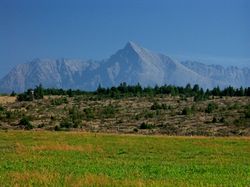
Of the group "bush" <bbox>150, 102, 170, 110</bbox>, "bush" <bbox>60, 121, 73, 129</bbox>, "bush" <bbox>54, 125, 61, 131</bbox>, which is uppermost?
"bush" <bbox>150, 102, 170, 110</bbox>

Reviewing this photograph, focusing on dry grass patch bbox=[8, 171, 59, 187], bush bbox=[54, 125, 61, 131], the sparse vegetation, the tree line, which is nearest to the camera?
dry grass patch bbox=[8, 171, 59, 187]

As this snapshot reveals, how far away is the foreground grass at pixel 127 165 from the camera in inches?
997

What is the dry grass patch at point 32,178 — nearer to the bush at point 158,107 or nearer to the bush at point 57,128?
the bush at point 57,128

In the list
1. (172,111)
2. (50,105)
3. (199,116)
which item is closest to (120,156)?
(199,116)

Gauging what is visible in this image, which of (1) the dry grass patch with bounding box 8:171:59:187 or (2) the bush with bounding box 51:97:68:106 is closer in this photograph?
(1) the dry grass patch with bounding box 8:171:59:187

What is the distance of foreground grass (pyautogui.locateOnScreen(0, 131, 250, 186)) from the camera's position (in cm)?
2533

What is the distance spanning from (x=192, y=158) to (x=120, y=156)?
480 centimetres

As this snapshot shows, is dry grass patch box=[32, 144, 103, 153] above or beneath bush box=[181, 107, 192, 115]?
beneath

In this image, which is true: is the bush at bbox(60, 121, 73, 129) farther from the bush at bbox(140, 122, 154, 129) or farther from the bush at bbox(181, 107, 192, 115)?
the bush at bbox(181, 107, 192, 115)

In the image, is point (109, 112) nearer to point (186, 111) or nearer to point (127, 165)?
point (186, 111)

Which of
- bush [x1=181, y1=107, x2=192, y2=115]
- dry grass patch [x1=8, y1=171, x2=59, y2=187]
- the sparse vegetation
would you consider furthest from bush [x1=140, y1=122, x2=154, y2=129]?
dry grass patch [x1=8, y1=171, x2=59, y2=187]

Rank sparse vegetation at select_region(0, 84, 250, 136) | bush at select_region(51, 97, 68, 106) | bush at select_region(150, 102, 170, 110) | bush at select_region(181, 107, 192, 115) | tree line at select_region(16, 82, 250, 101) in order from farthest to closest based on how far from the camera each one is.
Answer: tree line at select_region(16, 82, 250, 101) < bush at select_region(51, 97, 68, 106) < bush at select_region(150, 102, 170, 110) < bush at select_region(181, 107, 192, 115) < sparse vegetation at select_region(0, 84, 250, 136)

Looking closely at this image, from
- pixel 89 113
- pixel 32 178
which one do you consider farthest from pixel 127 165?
pixel 89 113

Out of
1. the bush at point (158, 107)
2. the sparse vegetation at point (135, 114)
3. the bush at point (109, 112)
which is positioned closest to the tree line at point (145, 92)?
the sparse vegetation at point (135, 114)
